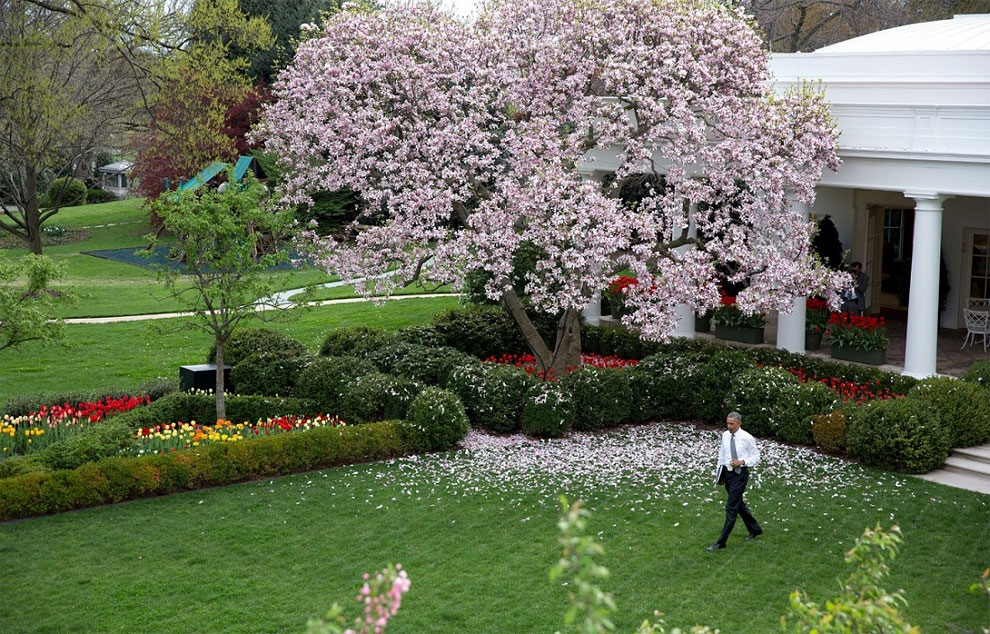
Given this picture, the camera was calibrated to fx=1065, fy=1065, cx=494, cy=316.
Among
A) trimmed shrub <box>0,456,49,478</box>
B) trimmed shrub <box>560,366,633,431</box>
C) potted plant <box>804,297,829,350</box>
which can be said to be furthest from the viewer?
potted plant <box>804,297,829,350</box>

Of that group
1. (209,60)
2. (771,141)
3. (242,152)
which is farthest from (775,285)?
(242,152)

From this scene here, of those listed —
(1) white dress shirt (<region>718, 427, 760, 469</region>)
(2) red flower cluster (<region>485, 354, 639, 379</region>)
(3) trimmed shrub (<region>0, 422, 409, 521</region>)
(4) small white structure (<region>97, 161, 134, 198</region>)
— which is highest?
(4) small white structure (<region>97, 161, 134, 198</region>)

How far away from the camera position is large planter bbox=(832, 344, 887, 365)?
20.0m

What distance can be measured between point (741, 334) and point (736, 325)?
0.22 meters

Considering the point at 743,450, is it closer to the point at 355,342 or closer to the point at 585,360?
the point at 585,360

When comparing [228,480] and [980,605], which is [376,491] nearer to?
[228,480]

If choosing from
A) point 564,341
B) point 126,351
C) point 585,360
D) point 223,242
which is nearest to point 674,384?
point 564,341

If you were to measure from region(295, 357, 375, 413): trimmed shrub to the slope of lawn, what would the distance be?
2.66 m

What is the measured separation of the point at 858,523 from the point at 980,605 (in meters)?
2.30

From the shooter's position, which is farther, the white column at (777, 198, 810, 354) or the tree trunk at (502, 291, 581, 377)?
the white column at (777, 198, 810, 354)

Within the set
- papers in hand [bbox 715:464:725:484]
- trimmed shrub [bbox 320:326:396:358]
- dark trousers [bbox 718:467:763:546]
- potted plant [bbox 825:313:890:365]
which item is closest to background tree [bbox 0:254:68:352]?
trimmed shrub [bbox 320:326:396:358]

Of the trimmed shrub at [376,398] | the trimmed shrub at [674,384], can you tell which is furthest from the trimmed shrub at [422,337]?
the trimmed shrub at [674,384]

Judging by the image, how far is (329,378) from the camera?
18031mm

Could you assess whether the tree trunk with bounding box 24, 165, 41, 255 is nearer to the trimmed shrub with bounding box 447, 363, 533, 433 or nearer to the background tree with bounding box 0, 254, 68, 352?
the background tree with bounding box 0, 254, 68, 352
